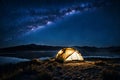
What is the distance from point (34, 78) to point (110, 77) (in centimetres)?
572

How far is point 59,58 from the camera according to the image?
89.9 ft

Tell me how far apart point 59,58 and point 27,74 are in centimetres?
1033

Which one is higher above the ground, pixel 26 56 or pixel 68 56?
pixel 26 56

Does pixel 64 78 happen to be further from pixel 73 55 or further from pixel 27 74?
pixel 73 55

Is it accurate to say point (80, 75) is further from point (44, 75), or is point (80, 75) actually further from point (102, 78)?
point (44, 75)

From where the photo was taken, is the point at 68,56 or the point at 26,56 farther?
the point at 26,56

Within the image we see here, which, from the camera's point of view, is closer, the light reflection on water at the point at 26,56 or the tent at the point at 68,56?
the tent at the point at 68,56

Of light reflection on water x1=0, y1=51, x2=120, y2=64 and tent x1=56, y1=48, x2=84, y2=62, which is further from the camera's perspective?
light reflection on water x1=0, y1=51, x2=120, y2=64

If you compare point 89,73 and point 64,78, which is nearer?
point 64,78

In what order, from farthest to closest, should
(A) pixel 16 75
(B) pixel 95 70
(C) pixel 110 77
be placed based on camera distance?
(B) pixel 95 70, (A) pixel 16 75, (C) pixel 110 77

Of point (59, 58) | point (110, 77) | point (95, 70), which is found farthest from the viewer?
point (59, 58)

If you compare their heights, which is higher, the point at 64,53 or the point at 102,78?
the point at 64,53

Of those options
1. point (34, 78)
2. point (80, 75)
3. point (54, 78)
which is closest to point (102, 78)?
point (80, 75)

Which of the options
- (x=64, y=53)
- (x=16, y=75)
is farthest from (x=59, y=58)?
(x=16, y=75)
